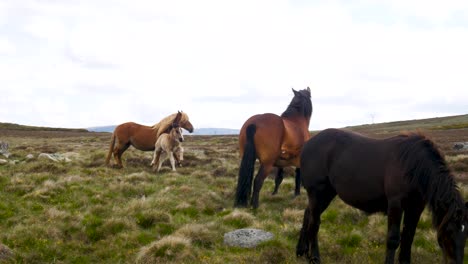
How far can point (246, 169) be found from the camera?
1062 cm

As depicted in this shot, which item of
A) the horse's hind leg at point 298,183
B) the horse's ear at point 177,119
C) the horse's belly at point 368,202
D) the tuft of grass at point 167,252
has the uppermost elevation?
the horse's ear at point 177,119

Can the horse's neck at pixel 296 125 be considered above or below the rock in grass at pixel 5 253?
→ above

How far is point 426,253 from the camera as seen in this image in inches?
278

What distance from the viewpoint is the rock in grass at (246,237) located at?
25.6 feet

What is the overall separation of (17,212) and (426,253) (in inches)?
371

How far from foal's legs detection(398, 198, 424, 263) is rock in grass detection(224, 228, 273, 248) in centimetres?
267

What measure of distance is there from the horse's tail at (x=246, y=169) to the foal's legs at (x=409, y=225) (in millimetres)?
5020

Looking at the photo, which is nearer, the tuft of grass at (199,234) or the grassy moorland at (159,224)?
the grassy moorland at (159,224)

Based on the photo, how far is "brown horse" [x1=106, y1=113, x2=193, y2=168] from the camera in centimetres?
1805

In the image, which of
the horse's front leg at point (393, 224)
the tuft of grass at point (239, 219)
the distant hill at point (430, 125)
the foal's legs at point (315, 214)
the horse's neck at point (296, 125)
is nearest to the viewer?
the horse's front leg at point (393, 224)

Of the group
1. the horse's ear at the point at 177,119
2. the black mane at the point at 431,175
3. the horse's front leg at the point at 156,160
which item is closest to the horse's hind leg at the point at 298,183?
the black mane at the point at 431,175

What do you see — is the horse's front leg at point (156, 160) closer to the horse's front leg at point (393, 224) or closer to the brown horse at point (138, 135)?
the brown horse at point (138, 135)

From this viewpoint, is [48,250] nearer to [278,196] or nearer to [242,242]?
[242,242]

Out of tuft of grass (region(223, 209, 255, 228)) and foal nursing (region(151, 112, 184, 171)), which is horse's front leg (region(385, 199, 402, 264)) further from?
foal nursing (region(151, 112, 184, 171))
